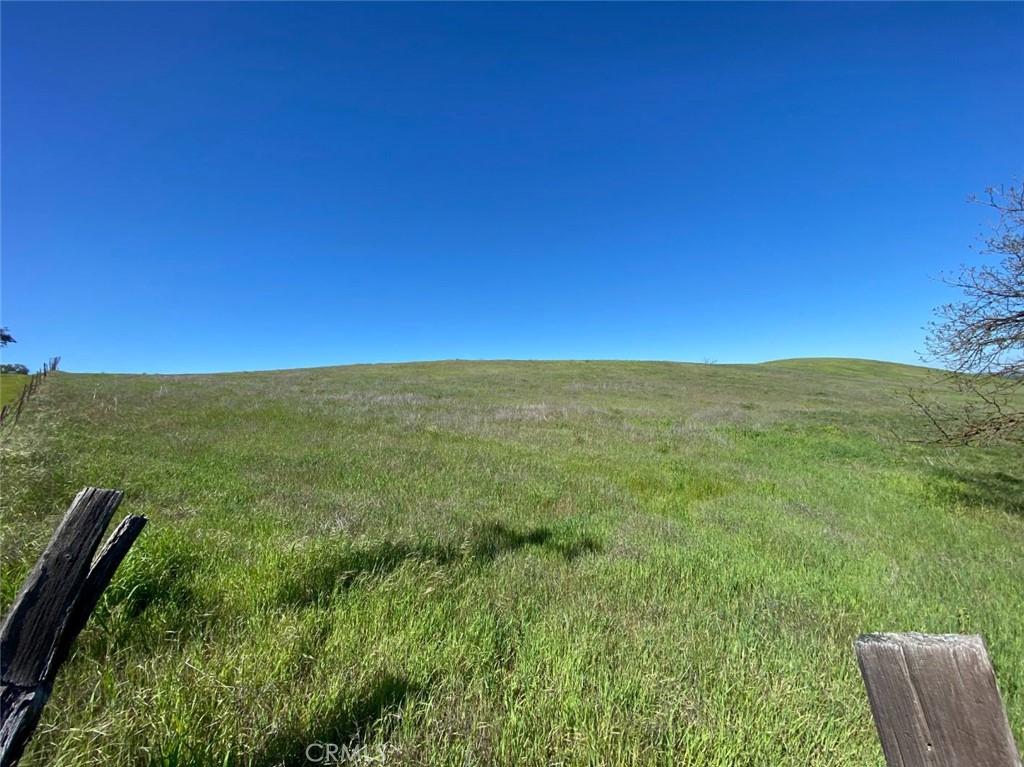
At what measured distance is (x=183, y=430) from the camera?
12.7 m

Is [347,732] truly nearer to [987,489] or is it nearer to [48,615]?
[48,615]

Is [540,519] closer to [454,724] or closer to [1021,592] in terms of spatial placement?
[454,724]

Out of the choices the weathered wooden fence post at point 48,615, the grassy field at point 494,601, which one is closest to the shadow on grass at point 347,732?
the grassy field at point 494,601

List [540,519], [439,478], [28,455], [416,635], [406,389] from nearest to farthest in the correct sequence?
[416,635]
[540,519]
[28,455]
[439,478]
[406,389]

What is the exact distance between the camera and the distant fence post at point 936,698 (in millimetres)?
1076

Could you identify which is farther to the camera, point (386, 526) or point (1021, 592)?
point (386, 526)

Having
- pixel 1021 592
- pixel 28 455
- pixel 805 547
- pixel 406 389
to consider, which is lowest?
pixel 1021 592

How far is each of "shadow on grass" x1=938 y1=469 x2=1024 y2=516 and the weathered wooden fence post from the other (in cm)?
1300

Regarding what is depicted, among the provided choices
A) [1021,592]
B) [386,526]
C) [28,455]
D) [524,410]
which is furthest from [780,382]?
[28,455]

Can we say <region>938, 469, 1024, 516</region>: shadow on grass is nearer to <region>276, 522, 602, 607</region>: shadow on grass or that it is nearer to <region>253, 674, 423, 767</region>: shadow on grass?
<region>276, 522, 602, 607</region>: shadow on grass

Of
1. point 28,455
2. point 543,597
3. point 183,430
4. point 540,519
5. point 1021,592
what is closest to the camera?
point 543,597

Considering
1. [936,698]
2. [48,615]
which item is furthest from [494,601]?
[936,698]

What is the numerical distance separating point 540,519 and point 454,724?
413 cm

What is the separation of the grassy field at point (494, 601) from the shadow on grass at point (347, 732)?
2 centimetres
